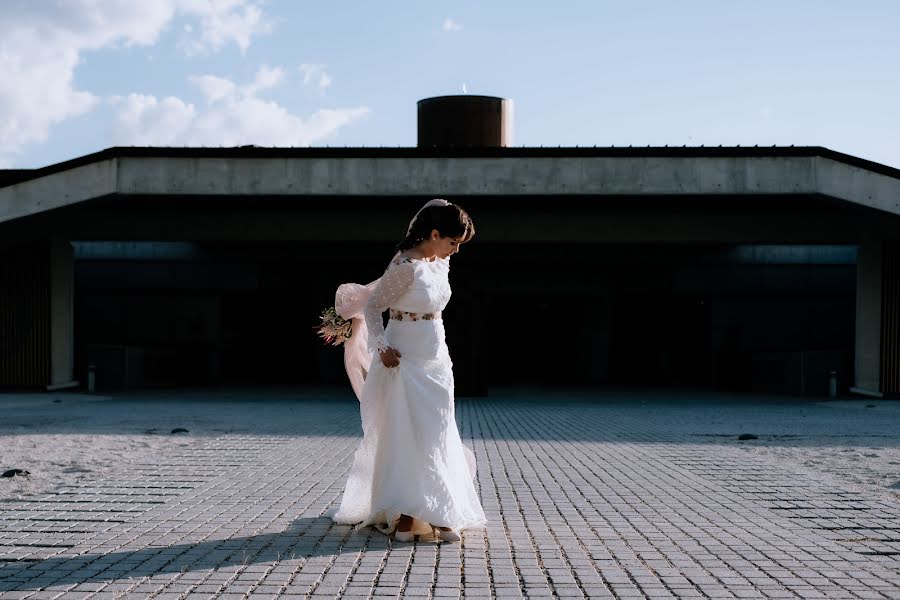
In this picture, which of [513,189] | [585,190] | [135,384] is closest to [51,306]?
[135,384]

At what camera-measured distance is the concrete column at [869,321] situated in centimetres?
2303

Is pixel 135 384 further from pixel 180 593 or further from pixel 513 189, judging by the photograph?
pixel 180 593

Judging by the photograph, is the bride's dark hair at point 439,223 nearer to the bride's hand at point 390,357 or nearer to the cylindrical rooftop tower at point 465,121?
the bride's hand at point 390,357

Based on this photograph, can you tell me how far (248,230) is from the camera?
77.0 feet

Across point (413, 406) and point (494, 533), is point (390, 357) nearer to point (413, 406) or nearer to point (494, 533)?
point (413, 406)

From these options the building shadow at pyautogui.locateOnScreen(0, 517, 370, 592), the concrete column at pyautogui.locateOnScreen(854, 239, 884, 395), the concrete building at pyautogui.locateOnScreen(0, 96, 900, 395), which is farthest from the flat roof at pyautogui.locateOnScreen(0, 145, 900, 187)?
the building shadow at pyautogui.locateOnScreen(0, 517, 370, 592)

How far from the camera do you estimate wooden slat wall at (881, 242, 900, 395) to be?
75.2ft

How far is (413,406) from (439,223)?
115 cm

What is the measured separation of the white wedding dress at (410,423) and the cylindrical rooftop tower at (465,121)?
21.8 m

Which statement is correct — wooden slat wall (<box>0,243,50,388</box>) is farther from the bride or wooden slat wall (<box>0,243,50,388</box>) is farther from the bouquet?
the bride

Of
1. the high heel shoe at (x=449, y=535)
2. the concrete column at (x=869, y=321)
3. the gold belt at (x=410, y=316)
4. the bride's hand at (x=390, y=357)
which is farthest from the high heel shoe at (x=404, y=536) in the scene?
the concrete column at (x=869, y=321)

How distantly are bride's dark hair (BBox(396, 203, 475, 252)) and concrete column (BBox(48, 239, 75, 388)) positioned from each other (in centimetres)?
2022

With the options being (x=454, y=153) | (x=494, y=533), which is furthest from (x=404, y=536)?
(x=454, y=153)

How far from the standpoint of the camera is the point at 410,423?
19.4ft
